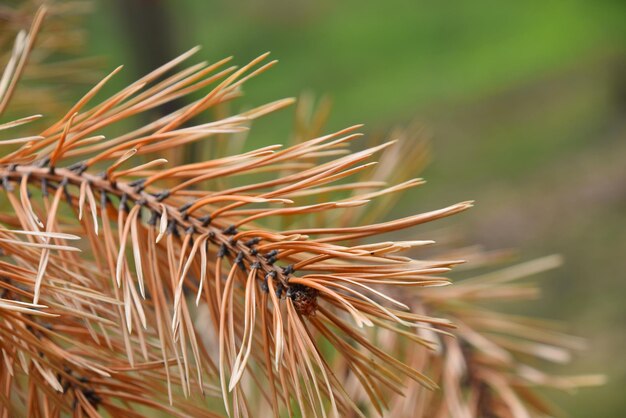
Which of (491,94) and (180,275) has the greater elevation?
(491,94)

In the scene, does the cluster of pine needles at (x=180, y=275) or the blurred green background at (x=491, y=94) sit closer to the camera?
the cluster of pine needles at (x=180, y=275)

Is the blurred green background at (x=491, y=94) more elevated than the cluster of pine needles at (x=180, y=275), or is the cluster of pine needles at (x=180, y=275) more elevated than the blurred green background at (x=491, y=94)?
the blurred green background at (x=491, y=94)

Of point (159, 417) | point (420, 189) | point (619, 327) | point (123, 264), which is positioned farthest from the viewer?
point (420, 189)

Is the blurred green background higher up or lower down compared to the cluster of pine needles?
higher up

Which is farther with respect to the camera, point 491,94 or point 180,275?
point 491,94

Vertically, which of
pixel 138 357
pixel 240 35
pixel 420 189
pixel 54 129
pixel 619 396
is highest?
pixel 240 35

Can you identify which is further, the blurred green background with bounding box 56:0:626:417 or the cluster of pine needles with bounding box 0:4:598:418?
the blurred green background with bounding box 56:0:626:417

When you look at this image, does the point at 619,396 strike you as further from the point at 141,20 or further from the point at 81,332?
the point at 81,332

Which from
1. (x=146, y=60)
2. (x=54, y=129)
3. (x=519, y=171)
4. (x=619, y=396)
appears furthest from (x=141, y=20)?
(x=519, y=171)
